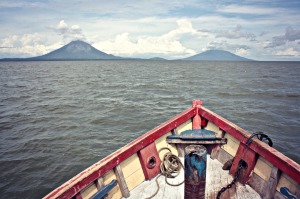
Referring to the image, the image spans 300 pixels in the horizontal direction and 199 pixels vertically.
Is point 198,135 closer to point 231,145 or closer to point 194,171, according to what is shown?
point 231,145

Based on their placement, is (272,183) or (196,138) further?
(196,138)

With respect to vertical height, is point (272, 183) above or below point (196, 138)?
below

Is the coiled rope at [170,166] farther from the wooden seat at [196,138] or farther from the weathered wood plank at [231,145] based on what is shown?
the weathered wood plank at [231,145]

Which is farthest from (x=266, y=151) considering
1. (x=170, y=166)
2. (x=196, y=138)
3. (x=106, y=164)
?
(x=106, y=164)

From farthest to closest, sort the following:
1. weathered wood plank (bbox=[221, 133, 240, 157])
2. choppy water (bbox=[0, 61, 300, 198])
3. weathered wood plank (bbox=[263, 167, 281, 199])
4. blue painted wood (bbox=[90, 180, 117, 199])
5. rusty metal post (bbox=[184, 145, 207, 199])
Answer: choppy water (bbox=[0, 61, 300, 198])
weathered wood plank (bbox=[221, 133, 240, 157])
weathered wood plank (bbox=[263, 167, 281, 199])
blue painted wood (bbox=[90, 180, 117, 199])
rusty metal post (bbox=[184, 145, 207, 199])

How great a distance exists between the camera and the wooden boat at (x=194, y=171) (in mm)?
3947

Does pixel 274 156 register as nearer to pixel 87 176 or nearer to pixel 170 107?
Answer: pixel 87 176

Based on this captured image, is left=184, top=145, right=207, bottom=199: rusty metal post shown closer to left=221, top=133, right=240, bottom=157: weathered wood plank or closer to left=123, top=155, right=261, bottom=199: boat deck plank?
left=123, top=155, right=261, bottom=199: boat deck plank

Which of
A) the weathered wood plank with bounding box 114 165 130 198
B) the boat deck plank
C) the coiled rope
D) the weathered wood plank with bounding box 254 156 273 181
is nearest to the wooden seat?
the coiled rope

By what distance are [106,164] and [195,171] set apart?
5.66 ft

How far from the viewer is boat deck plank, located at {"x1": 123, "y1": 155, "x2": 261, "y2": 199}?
15.3 ft

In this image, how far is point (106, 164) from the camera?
447cm

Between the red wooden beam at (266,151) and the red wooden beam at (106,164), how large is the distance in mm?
947

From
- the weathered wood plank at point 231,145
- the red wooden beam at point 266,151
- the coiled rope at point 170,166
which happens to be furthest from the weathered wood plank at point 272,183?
the coiled rope at point 170,166
